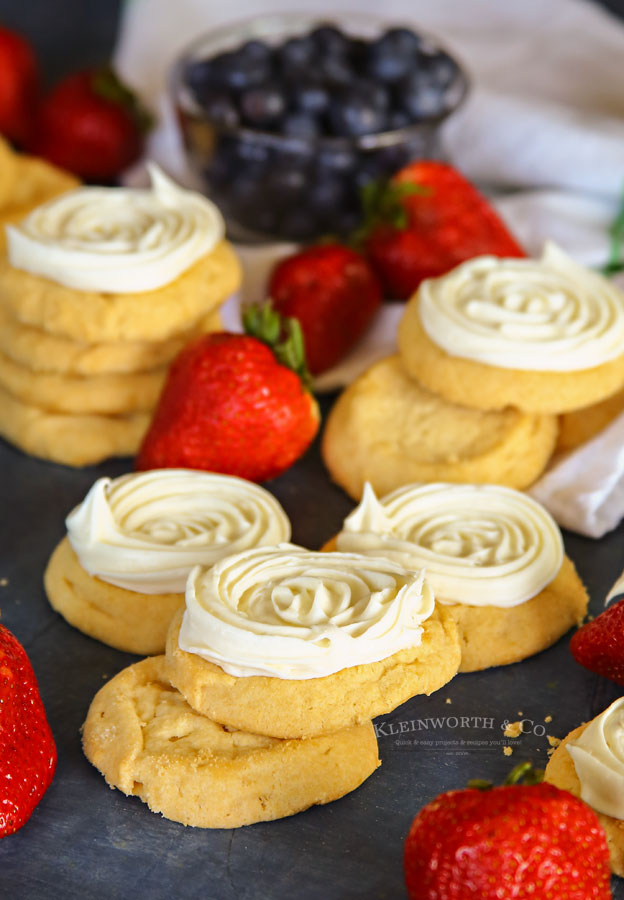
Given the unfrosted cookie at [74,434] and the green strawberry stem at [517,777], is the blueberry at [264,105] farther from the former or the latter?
the green strawberry stem at [517,777]

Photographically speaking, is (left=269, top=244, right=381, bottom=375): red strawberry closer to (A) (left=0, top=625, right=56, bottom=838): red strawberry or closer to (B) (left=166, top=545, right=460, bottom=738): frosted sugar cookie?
(B) (left=166, top=545, right=460, bottom=738): frosted sugar cookie

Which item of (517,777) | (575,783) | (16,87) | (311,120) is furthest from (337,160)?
(517,777)

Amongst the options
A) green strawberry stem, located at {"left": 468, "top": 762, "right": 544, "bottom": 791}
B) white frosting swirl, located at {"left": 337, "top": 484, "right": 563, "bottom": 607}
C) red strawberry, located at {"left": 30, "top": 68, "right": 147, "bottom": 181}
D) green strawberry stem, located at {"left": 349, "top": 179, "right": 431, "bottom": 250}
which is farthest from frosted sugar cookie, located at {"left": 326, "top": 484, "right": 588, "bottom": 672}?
red strawberry, located at {"left": 30, "top": 68, "right": 147, "bottom": 181}

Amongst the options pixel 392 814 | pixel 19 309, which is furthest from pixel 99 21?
pixel 392 814

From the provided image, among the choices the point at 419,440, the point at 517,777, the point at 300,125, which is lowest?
the point at 419,440

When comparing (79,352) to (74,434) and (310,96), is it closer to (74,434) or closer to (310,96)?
(74,434)

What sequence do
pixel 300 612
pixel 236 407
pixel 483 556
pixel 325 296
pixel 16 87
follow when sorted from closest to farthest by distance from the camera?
pixel 300 612, pixel 483 556, pixel 236 407, pixel 325 296, pixel 16 87

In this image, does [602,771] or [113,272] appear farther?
[113,272]
